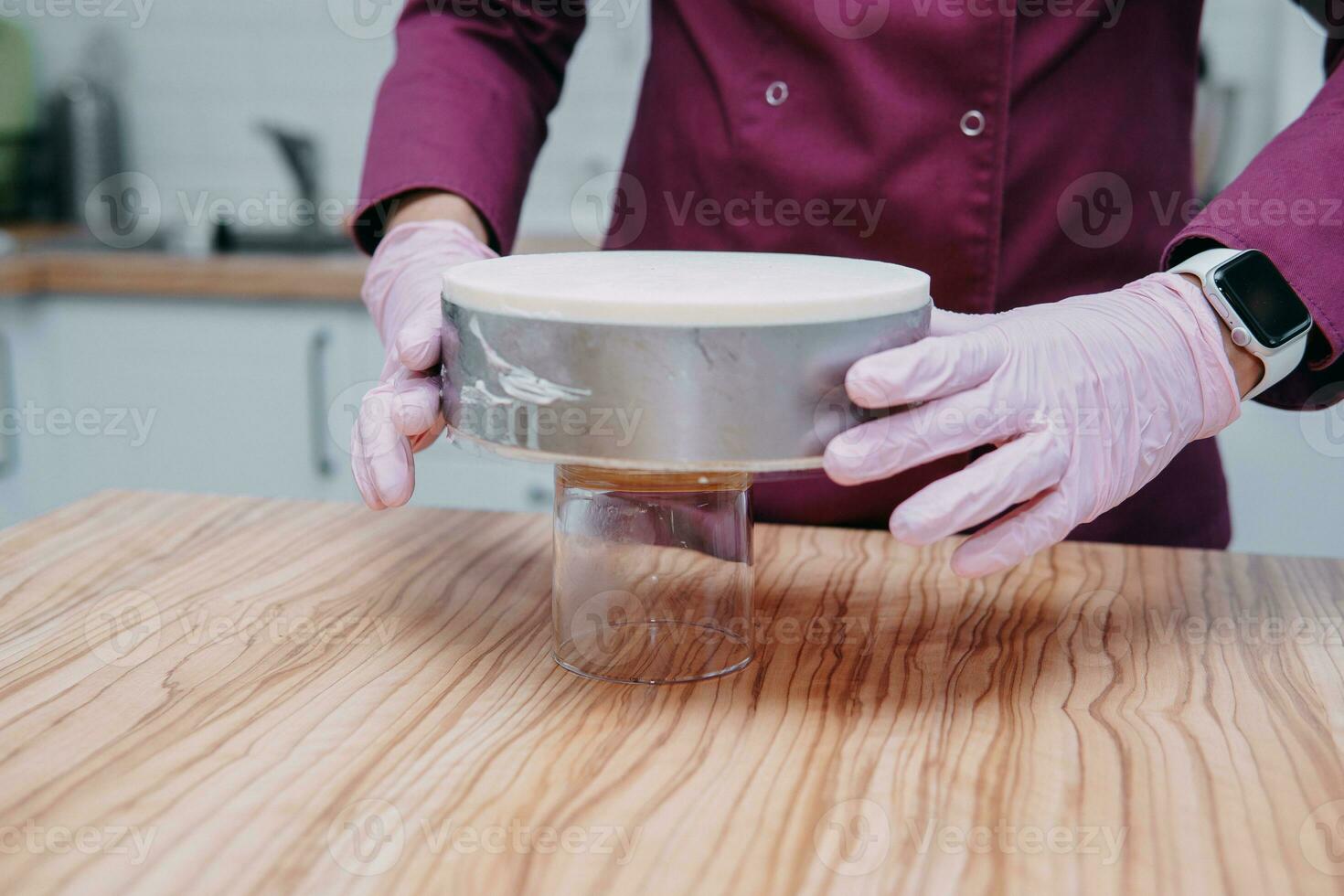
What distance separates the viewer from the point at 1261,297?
726 millimetres

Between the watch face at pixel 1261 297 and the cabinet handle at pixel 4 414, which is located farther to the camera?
the cabinet handle at pixel 4 414

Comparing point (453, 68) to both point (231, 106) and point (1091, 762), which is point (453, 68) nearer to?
point (1091, 762)

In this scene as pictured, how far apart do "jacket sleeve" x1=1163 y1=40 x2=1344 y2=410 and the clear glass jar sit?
1.14ft

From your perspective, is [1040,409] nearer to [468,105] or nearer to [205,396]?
[468,105]

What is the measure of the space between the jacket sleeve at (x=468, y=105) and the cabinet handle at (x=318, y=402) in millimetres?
796

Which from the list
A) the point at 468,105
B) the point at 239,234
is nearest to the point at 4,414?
the point at 239,234

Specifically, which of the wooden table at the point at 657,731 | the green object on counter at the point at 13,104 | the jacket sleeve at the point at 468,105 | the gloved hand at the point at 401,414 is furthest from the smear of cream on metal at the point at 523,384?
the green object on counter at the point at 13,104

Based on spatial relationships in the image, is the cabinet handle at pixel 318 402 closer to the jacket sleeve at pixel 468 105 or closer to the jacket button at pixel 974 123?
the jacket sleeve at pixel 468 105

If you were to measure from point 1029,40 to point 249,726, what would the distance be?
737 mm

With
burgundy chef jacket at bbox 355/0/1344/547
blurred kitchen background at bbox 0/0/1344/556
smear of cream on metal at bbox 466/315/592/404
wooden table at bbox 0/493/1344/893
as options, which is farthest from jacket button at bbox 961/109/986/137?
blurred kitchen background at bbox 0/0/1344/556

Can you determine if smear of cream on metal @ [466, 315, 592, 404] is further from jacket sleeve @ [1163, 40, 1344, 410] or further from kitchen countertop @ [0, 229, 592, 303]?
kitchen countertop @ [0, 229, 592, 303]

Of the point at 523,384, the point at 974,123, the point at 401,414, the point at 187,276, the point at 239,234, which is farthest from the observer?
the point at 239,234

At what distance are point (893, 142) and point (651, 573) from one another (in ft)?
1.39

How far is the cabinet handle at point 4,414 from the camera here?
190 centimetres
